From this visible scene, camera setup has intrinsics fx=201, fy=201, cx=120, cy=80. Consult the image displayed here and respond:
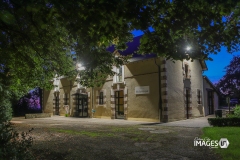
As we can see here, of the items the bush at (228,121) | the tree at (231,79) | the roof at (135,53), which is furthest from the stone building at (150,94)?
the tree at (231,79)

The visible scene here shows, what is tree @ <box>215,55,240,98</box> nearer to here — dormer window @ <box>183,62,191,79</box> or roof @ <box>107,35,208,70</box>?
roof @ <box>107,35,208,70</box>

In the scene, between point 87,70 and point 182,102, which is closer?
point 87,70

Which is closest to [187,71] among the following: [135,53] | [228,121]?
[135,53]

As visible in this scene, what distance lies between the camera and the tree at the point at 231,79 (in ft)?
132

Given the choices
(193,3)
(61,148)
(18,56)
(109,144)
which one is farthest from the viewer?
(109,144)

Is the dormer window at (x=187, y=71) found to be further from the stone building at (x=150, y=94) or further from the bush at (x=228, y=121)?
the bush at (x=228, y=121)

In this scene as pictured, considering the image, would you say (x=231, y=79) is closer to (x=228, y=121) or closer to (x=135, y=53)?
(x=135, y=53)

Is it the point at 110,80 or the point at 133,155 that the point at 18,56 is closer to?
the point at 133,155

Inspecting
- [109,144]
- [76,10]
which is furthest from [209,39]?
[109,144]

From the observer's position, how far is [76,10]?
12.8 ft

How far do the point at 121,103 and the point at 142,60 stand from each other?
4611 mm

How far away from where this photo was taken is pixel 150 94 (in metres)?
15.6

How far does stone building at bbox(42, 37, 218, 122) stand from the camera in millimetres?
15312

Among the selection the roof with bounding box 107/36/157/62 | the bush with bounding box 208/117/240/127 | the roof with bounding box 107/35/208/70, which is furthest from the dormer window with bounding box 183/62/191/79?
the bush with bounding box 208/117/240/127
